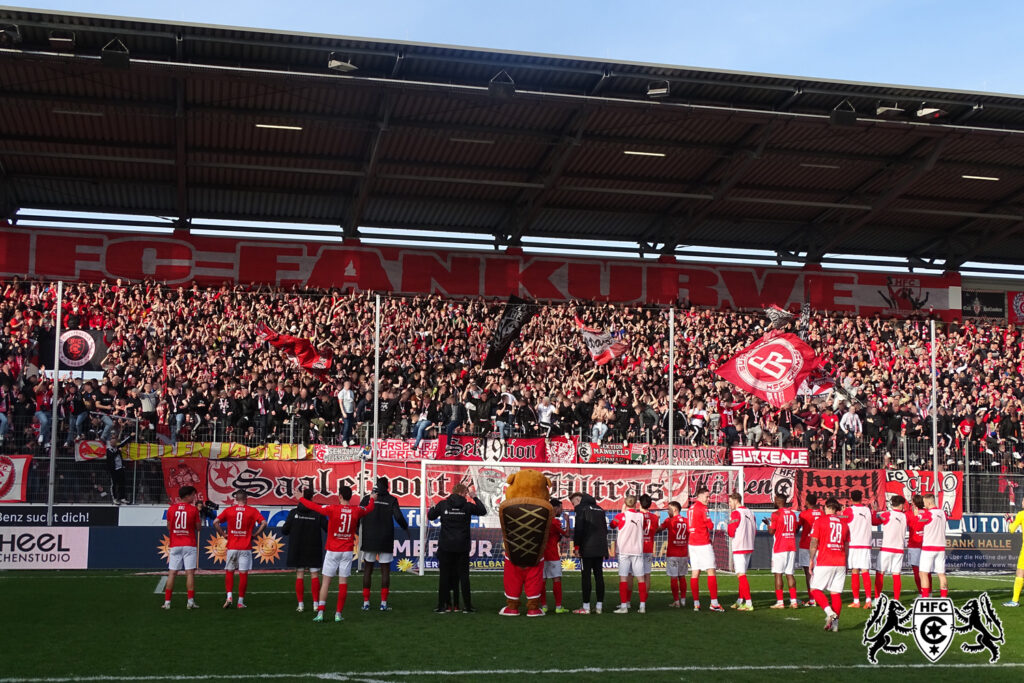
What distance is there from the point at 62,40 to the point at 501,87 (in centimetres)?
1008

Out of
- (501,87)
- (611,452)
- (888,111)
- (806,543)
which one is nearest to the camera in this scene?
(806,543)

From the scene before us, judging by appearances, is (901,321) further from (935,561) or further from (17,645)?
(17,645)

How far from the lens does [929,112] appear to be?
2869 centimetres

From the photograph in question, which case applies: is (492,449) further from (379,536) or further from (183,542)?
(183,542)

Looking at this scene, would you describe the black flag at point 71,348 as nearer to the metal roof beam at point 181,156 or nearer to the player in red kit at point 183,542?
the metal roof beam at point 181,156

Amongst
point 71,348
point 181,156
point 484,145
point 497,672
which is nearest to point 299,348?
point 71,348

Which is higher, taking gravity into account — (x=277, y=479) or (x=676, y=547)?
(x=277, y=479)

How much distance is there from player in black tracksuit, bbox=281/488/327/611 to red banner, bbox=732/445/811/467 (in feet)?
42.4

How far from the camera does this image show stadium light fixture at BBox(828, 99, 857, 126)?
28.6 meters

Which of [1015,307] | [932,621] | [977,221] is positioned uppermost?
[977,221]

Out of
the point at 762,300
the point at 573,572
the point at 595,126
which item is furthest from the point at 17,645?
the point at 762,300

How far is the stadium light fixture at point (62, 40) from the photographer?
23.5 metres

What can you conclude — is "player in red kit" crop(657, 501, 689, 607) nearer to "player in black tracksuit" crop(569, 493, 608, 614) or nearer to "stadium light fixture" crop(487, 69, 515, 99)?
"player in black tracksuit" crop(569, 493, 608, 614)

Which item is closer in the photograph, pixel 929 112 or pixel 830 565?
pixel 830 565
